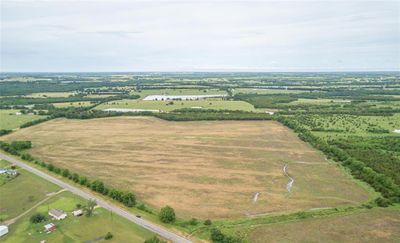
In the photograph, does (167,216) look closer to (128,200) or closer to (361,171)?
(128,200)

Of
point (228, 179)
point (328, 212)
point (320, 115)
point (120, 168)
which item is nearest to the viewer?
point (328, 212)

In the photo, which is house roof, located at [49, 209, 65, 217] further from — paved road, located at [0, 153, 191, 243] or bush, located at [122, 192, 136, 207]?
bush, located at [122, 192, 136, 207]

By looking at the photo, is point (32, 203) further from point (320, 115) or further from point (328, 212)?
point (320, 115)

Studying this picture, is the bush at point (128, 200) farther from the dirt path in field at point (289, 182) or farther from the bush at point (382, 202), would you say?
the bush at point (382, 202)

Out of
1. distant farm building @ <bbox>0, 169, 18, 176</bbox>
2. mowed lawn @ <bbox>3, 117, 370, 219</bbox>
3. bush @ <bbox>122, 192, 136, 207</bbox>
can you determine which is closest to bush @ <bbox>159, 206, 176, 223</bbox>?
mowed lawn @ <bbox>3, 117, 370, 219</bbox>

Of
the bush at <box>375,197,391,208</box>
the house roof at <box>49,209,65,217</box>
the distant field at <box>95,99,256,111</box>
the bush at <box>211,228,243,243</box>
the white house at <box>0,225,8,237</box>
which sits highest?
the distant field at <box>95,99,256,111</box>

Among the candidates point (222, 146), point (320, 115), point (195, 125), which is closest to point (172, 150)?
point (222, 146)

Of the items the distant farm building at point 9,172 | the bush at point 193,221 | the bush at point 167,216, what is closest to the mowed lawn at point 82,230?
the bush at point 167,216
